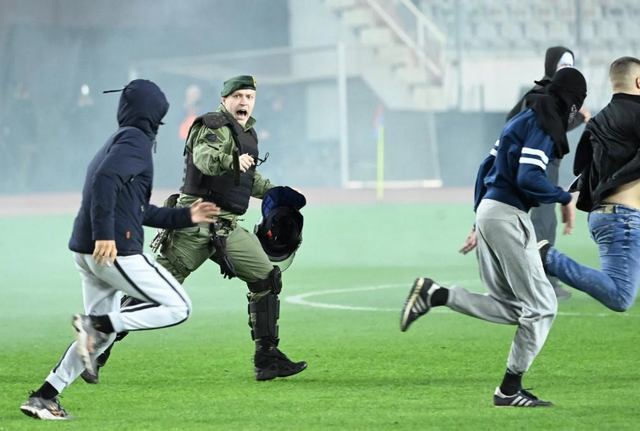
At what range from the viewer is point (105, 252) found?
6953 mm

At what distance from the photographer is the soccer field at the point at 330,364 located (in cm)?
729

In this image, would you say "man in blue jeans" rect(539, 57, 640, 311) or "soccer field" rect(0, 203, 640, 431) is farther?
"man in blue jeans" rect(539, 57, 640, 311)

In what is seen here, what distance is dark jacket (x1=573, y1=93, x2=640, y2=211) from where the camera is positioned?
27.1ft

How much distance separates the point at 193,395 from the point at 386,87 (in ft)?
89.2

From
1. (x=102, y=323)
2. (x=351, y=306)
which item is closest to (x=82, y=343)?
(x=102, y=323)

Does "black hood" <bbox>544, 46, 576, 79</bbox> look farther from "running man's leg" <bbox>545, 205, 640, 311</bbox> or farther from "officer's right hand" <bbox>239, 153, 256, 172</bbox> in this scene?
"officer's right hand" <bbox>239, 153, 256, 172</bbox>

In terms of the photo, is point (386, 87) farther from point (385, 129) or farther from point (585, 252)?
point (585, 252)

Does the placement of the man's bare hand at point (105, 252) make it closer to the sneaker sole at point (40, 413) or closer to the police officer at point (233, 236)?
the sneaker sole at point (40, 413)

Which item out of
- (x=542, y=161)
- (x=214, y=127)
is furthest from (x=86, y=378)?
(x=542, y=161)

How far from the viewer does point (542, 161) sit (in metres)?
7.29

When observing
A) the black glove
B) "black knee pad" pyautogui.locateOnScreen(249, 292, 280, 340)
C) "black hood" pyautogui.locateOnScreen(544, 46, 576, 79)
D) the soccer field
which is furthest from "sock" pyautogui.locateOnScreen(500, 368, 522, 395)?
"black hood" pyautogui.locateOnScreen(544, 46, 576, 79)

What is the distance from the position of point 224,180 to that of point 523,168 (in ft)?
7.25

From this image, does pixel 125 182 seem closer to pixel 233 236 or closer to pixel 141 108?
pixel 141 108

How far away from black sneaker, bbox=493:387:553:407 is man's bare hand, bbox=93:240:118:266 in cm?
216
